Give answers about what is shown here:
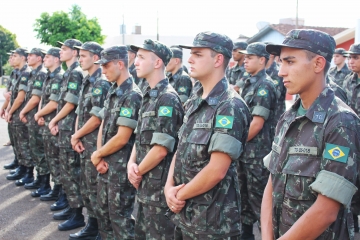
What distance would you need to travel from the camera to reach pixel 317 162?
210 centimetres

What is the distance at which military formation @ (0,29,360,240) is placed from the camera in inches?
83.7

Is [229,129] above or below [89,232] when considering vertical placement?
above

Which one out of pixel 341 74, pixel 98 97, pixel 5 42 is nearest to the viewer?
pixel 98 97

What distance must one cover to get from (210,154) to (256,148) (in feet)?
6.82

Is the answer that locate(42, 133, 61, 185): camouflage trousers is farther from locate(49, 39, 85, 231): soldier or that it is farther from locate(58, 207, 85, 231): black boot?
locate(58, 207, 85, 231): black boot

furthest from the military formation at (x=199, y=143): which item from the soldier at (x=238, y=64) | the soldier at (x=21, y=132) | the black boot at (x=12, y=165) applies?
the black boot at (x=12, y=165)

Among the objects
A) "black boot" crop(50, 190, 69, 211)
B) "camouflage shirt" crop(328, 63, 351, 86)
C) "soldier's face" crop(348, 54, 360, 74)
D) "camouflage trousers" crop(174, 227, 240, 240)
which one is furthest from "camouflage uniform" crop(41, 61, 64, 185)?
"camouflage shirt" crop(328, 63, 351, 86)

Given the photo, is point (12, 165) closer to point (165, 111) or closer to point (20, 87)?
point (20, 87)

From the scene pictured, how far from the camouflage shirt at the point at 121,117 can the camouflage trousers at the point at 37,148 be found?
2.98 meters

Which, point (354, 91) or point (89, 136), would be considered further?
point (354, 91)

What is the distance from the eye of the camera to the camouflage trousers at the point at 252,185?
4.77 meters

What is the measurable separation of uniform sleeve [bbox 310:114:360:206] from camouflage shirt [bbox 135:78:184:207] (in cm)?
167

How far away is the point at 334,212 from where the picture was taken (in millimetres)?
2043

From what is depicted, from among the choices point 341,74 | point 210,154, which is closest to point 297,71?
point 210,154
